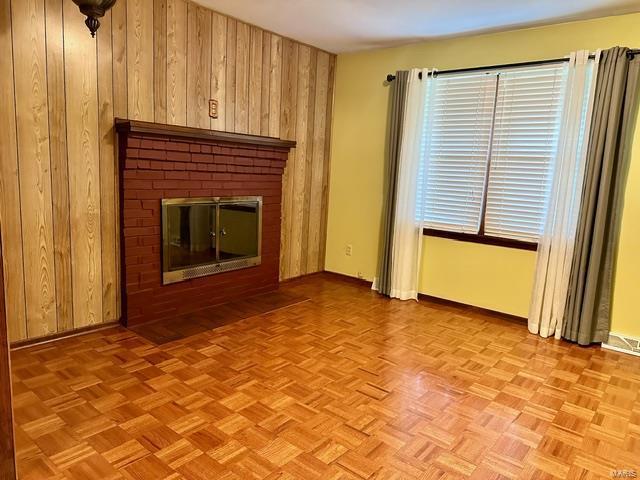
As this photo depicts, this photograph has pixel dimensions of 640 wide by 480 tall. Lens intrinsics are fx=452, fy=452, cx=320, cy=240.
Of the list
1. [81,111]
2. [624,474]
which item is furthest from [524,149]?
[81,111]

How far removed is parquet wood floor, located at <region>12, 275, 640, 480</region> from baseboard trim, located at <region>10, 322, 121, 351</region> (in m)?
0.06

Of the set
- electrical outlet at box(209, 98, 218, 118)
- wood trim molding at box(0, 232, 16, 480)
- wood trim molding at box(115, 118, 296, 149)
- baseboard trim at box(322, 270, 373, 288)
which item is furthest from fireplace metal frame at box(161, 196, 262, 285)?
wood trim molding at box(0, 232, 16, 480)

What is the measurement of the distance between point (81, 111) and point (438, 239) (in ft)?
9.99

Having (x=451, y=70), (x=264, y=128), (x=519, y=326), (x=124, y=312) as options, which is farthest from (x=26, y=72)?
(x=519, y=326)

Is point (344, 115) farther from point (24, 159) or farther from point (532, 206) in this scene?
point (24, 159)

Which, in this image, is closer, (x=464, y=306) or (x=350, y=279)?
→ (x=464, y=306)

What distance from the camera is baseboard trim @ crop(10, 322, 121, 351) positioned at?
2826mm

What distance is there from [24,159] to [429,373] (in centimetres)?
277

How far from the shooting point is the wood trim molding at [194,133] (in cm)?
299

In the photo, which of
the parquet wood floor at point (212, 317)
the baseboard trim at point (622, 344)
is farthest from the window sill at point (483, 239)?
the parquet wood floor at point (212, 317)

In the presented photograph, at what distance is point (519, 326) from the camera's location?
3.72m

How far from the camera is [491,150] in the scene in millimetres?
3805

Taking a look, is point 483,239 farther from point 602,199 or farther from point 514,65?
point 514,65

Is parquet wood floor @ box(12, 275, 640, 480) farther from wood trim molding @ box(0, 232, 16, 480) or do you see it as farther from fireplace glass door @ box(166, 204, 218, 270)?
fireplace glass door @ box(166, 204, 218, 270)
